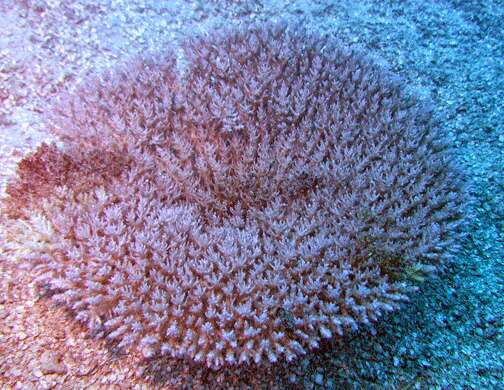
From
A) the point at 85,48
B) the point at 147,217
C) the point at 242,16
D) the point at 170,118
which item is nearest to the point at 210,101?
the point at 170,118

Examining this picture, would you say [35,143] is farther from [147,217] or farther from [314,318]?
[314,318]

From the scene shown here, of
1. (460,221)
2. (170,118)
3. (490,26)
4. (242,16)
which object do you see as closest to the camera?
(460,221)

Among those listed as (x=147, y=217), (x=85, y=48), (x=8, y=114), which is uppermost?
(x=85, y=48)

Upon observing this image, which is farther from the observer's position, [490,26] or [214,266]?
[490,26]

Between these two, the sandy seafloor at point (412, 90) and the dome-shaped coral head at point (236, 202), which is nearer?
the dome-shaped coral head at point (236, 202)

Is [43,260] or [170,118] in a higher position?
[170,118]
